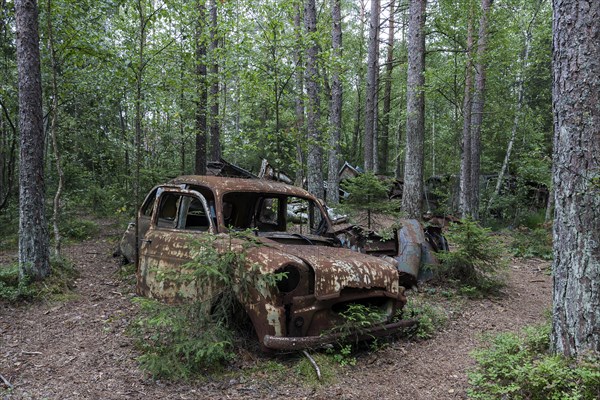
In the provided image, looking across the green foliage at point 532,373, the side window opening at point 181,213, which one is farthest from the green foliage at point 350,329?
the side window opening at point 181,213

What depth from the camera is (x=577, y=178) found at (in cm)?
312

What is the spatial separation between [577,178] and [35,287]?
6829 mm

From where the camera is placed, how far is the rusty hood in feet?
13.4

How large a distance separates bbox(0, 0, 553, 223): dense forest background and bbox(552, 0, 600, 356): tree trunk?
1.01 ft

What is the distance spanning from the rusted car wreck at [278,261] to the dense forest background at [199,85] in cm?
216

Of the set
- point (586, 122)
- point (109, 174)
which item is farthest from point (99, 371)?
point (109, 174)

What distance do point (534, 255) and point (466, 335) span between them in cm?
676

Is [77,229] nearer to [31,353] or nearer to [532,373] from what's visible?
[31,353]

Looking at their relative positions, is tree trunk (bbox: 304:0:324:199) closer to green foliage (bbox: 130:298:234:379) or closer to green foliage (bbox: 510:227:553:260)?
green foliage (bbox: 130:298:234:379)

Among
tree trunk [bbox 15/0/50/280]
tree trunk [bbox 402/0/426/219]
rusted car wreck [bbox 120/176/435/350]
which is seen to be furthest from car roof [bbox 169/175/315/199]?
tree trunk [bbox 402/0/426/219]

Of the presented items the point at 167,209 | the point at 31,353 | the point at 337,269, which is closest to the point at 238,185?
the point at 167,209

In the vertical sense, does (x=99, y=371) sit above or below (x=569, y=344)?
below

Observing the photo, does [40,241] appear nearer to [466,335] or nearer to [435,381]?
[435,381]

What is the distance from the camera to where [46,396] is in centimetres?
345
